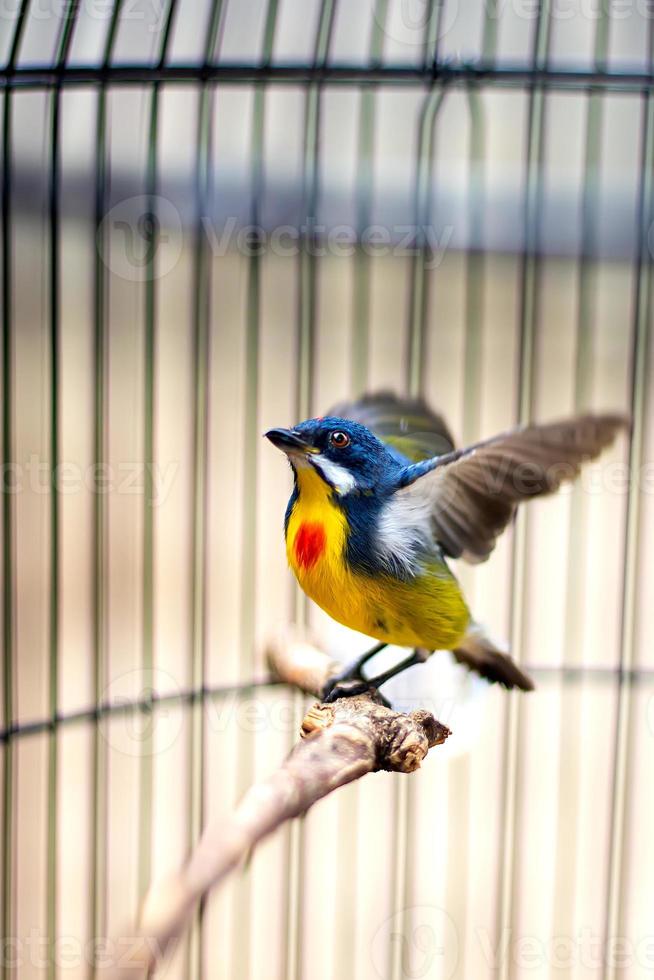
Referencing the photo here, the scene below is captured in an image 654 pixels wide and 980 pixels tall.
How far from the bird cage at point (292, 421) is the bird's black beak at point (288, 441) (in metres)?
0.38

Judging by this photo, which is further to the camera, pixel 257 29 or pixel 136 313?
pixel 136 313

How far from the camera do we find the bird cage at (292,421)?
3.33 feet

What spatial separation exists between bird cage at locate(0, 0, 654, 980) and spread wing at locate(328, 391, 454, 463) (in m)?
0.18

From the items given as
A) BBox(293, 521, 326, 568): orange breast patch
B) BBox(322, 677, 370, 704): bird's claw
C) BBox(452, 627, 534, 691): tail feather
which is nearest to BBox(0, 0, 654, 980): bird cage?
BBox(452, 627, 534, 691): tail feather

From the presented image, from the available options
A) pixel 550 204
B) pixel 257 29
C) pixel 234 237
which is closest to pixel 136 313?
pixel 234 237

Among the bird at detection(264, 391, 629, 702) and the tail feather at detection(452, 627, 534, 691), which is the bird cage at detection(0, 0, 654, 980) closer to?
the tail feather at detection(452, 627, 534, 691)

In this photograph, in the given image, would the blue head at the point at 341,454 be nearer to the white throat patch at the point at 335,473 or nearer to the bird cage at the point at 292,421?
the white throat patch at the point at 335,473

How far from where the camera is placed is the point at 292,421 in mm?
1425

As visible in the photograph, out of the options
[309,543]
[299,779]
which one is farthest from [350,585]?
[299,779]

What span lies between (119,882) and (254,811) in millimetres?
1098

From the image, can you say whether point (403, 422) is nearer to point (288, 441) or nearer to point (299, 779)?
point (288, 441)

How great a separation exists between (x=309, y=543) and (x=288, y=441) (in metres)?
0.08

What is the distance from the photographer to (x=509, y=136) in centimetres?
192

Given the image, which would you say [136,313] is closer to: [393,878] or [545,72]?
[545,72]
